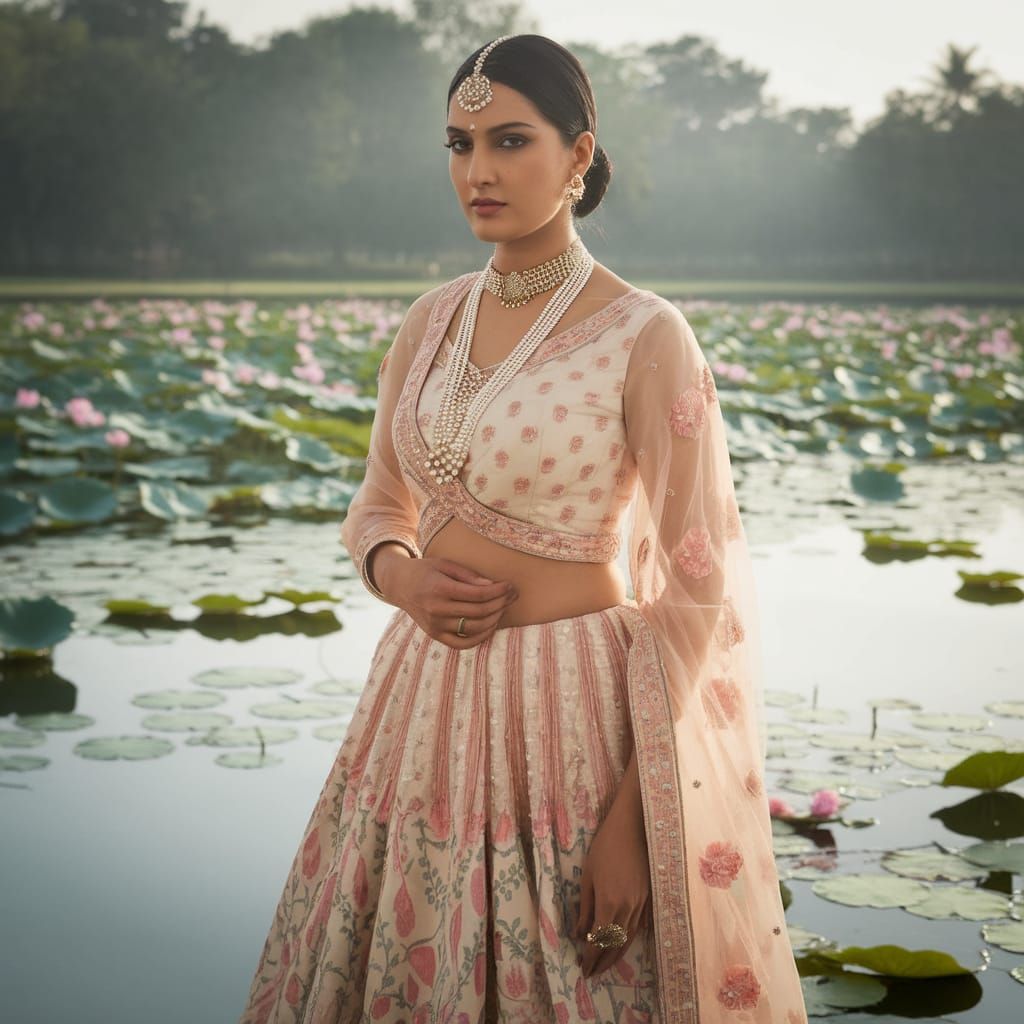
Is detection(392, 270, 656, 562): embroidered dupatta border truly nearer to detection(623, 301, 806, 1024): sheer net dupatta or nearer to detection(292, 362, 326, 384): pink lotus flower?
detection(623, 301, 806, 1024): sheer net dupatta

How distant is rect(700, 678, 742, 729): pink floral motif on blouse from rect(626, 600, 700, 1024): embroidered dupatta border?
0.16 feet

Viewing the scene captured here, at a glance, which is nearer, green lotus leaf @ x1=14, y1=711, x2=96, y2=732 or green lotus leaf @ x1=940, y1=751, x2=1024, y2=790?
green lotus leaf @ x1=940, y1=751, x2=1024, y2=790

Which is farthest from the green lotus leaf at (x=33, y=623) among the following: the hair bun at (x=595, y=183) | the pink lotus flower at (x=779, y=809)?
the hair bun at (x=595, y=183)

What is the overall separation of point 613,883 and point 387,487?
1.63 feet

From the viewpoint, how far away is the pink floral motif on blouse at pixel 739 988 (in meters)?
1.35

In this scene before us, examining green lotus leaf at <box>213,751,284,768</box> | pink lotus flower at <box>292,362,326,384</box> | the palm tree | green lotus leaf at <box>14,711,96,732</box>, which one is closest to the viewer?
green lotus leaf at <box>213,751,284,768</box>

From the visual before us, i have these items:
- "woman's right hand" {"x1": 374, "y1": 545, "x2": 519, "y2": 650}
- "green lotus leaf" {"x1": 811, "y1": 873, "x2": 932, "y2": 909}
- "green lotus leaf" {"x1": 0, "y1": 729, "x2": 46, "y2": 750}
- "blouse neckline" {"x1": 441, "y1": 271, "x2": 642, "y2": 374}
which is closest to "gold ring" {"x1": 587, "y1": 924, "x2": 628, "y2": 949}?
"woman's right hand" {"x1": 374, "y1": 545, "x2": 519, "y2": 650}

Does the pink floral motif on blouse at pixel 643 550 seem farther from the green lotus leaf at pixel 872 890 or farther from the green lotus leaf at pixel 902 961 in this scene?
the green lotus leaf at pixel 872 890

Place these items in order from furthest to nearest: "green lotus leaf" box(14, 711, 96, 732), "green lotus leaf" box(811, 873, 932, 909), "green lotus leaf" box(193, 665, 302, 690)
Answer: "green lotus leaf" box(193, 665, 302, 690) < "green lotus leaf" box(14, 711, 96, 732) < "green lotus leaf" box(811, 873, 932, 909)

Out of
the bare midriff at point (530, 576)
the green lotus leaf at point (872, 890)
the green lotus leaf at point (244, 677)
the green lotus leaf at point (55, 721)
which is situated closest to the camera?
the bare midriff at point (530, 576)

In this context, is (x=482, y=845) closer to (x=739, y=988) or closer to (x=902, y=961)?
(x=739, y=988)

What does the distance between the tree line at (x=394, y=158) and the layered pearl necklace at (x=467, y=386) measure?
67.1 ft

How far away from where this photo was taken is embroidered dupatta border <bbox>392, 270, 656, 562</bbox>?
1.39 metres

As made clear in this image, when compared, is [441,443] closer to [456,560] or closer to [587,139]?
[456,560]
